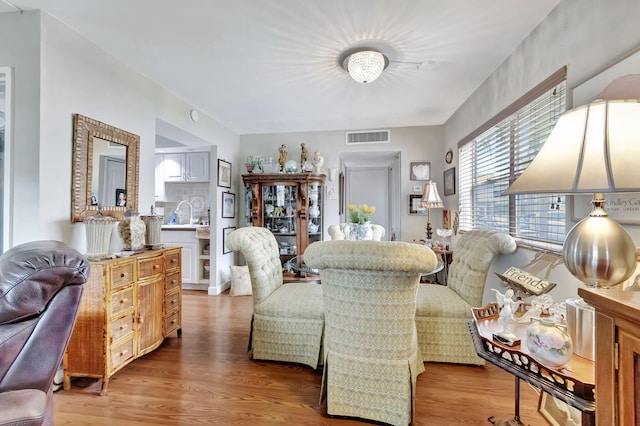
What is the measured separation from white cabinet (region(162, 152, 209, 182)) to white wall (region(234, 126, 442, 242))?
581mm

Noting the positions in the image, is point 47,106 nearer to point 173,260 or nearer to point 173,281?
point 173,260

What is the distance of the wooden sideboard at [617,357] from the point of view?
62 centimetres

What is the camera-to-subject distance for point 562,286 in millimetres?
1649

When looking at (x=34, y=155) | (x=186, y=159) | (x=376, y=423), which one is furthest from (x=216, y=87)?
(x=376, y=423)

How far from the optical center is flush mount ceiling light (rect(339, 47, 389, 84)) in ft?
7.11

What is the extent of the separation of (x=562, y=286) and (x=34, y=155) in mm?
3406

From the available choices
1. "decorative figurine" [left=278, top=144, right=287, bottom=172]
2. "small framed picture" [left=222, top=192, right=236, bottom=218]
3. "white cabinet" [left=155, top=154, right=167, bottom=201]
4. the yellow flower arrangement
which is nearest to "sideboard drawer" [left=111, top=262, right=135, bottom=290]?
the yellow flower arrangement

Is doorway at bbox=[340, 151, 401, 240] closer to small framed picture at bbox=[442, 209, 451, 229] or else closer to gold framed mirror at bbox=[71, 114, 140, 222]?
small framed picture at bbox=[442, 209, 451, 229]

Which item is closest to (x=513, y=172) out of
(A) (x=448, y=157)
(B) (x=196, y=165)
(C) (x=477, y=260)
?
(C) (x=477, y=260)

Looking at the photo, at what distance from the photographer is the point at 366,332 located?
149cm

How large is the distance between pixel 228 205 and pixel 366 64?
2986 millimetres

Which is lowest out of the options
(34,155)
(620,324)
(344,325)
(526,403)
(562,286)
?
(526,403)

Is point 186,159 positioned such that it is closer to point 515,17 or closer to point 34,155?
point 34,155

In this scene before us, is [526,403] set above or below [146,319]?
below
